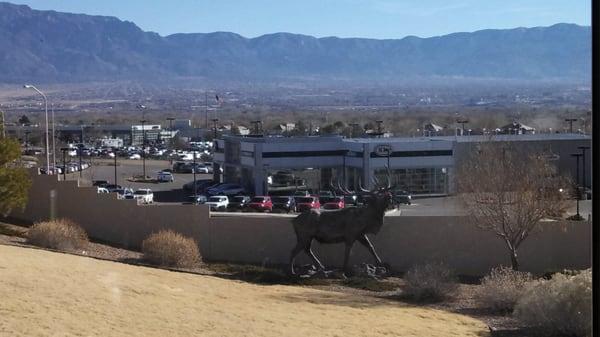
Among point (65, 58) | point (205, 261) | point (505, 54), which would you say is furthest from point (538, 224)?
point (65, 58)

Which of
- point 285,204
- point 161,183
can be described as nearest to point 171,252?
point 285,204

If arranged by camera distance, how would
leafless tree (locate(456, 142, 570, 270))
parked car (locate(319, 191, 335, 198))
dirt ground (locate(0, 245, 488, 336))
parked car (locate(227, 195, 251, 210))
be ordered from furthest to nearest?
parked car (locate(319, 191, 335, 198)) → parked car (locate(227, 195, 251, 210)) → leafless tree (locate(456, 142, 570, 270)) → dirt ground (locate(0, 245, 488, 336))

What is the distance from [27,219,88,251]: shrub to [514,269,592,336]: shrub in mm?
16795

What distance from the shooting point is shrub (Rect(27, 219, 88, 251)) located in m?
31.1

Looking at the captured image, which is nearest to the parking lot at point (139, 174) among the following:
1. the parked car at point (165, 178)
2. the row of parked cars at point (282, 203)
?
the parked car at point (165, 178)

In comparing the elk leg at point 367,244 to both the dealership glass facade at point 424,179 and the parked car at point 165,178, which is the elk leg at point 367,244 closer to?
the dealership glass facade at point 424,179

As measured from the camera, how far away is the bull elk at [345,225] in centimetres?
2872

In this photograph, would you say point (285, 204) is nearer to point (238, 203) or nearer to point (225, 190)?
point (238, 203)

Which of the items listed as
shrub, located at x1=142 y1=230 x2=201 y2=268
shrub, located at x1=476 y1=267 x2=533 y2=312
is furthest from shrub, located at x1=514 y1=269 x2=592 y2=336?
shrub, located at x1=142 y1=230 x2=201 y2=268

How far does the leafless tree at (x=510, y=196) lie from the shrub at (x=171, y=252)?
865cm

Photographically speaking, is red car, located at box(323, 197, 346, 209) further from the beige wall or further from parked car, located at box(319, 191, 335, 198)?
the beige wall

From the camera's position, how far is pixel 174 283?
2411 centimetres

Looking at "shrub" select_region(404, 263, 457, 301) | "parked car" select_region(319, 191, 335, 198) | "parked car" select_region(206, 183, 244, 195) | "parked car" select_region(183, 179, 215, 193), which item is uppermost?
"shrub" select_region(404, 263, 457, 301)

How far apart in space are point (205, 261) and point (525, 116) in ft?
283
